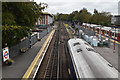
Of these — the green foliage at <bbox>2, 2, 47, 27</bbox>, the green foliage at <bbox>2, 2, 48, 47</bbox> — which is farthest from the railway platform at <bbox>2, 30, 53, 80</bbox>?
the green foliage at <bbox>2, 2, 47, 27</bbox>

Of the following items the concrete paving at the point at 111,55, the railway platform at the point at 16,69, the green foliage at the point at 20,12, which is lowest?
the railway platform at the point at 16,69

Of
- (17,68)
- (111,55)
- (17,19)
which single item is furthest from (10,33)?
(111,55)

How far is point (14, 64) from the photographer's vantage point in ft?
65.7

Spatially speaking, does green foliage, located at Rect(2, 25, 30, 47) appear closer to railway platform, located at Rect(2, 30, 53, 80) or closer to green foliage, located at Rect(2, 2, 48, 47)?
green foliage, located at Rect(2, 2, 48, 47)

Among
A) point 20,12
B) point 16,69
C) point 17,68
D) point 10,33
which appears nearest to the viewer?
point 10,33

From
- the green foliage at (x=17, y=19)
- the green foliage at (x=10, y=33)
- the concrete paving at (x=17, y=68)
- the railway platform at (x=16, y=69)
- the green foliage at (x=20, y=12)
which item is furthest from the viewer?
the green foliage at (x=20, y=12)

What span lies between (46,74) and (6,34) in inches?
263

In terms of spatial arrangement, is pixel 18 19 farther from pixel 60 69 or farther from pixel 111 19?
pixel 111 19

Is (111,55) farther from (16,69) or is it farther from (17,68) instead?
(16,69)

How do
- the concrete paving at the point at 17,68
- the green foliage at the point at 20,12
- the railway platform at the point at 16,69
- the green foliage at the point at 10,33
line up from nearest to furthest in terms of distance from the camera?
the railway platform at the point at 16,69 < the concrete paving at the point at 17,68 < the green foliage at the point at 10,33 < the green foliage at the point at 20,12

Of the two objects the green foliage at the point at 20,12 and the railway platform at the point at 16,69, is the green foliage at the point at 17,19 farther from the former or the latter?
the railway platform at the point at 16,69

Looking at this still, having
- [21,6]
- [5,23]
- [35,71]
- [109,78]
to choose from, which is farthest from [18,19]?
[109,78]

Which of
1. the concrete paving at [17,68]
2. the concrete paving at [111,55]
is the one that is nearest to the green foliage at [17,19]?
the concrete paving at [17,68]

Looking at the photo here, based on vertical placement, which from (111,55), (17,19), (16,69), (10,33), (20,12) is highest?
(20,12)
